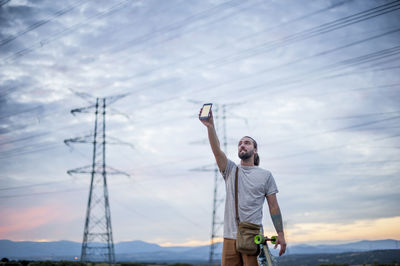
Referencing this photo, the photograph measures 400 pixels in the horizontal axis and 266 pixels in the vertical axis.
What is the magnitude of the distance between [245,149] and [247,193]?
2.06ft

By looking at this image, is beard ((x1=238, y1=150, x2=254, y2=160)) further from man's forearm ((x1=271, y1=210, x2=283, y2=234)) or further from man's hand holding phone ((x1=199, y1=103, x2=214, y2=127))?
man's forearm ((x1=271, y1=210, x2=283, y2=234))

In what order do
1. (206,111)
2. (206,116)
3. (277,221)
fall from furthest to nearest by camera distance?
(277,221) → (206,111) → (206,116)

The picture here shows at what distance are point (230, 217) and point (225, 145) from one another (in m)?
41.7

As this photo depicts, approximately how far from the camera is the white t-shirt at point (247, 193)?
203 inches

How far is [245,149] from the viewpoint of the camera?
5.47 metres

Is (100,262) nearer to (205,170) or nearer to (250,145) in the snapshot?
(205,170)

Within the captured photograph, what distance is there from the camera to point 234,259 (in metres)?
5.18

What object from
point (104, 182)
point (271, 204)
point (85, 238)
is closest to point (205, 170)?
point (104, 182)

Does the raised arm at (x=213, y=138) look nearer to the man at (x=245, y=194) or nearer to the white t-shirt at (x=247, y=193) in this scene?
the man at (x=245, y=194)

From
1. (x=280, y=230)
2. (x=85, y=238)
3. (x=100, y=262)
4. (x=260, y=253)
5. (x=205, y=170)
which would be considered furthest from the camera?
(x=205, y=170)

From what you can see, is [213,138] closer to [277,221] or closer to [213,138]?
[213,138]

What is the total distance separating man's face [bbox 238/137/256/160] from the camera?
17.9ft

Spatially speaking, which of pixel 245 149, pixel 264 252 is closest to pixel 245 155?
pixel 245 149

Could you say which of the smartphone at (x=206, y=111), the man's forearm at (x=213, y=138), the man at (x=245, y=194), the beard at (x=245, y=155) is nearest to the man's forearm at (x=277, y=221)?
the man at (x=245, y=194)
